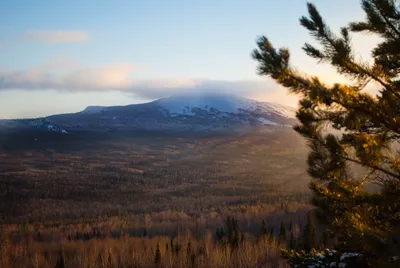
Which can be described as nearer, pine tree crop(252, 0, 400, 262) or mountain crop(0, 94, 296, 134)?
pine tree crop(252, 0, 400, 262)

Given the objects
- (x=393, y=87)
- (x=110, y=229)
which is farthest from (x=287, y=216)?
(x=393, y=87)

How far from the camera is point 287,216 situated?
15.1m

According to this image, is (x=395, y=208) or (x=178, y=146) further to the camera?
(x=178, y=146)

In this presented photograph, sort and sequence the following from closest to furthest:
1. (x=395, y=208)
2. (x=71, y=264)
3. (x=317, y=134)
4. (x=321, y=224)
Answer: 1. (x=317, y=134)
2. (x=395, y=208)
3. (x=321, y=224)
4. (x=71, y=264)

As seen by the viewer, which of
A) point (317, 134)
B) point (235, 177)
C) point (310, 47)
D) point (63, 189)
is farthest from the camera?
point (235, 177)

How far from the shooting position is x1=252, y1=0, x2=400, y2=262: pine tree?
364cm

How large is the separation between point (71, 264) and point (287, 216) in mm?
9294

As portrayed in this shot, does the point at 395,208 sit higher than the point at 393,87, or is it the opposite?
the point at 393,87

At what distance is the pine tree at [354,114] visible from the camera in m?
3.64

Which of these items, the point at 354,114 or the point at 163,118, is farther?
the point at 163,118

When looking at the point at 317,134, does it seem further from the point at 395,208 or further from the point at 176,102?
the point at 176,102

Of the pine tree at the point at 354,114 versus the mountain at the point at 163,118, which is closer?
the pine tree at the point at 354,114

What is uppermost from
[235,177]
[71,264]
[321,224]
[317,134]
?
[317,134]

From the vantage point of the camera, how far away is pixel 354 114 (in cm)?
366
